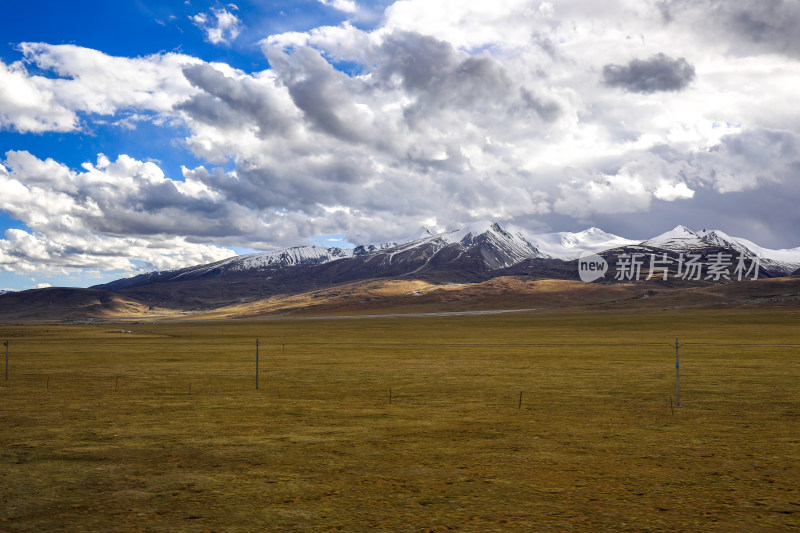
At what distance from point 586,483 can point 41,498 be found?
12.0 meters

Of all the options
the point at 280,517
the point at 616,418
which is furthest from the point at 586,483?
the point at 616,418

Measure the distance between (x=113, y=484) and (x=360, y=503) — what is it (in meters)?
6.02

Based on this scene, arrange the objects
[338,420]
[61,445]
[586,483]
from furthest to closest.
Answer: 1. [338,420]
2. [61,445]
3. [586,483]

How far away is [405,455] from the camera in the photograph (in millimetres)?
15961

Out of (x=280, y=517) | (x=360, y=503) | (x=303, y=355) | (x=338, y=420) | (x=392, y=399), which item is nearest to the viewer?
(x=280, y=517)

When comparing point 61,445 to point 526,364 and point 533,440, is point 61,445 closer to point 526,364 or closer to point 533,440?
point 533,440

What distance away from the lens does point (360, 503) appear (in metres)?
11.8

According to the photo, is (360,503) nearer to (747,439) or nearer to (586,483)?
(586,483)

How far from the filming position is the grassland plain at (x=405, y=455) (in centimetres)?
1109

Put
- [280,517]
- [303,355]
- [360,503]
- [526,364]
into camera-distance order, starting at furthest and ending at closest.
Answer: [303,355], [526,364], [360,503], [280,517]

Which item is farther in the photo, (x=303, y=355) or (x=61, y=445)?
(x=303, y=355)

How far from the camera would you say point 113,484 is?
1322cm

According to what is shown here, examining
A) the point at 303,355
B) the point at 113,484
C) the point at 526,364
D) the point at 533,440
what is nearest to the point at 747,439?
the point at 533,440

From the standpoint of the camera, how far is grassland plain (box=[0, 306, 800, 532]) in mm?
11086
